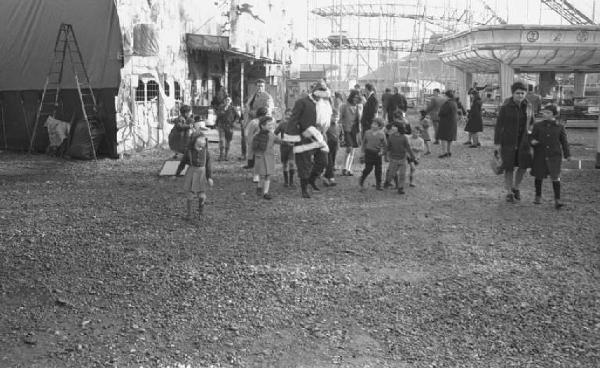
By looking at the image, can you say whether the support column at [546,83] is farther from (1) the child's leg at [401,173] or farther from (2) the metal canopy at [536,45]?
(1) the child's leg at [401,173]

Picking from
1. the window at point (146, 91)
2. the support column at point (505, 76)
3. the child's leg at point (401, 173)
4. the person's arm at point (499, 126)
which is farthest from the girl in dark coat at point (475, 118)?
the support column at point (505, 76)

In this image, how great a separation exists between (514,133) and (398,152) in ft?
6.37

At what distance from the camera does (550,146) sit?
29.7 ft

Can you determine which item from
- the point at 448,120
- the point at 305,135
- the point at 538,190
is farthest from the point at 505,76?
the point at 305,135

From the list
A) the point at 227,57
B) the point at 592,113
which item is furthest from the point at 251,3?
the point at 592,113

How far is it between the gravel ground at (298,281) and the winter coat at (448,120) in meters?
5.15

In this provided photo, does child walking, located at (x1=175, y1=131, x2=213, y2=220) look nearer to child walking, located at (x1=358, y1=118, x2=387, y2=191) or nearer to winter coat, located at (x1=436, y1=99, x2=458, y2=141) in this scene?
child walking, located at (x1=358, y1=118, x2=387, y2=191)

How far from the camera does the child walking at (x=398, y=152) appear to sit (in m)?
10.4

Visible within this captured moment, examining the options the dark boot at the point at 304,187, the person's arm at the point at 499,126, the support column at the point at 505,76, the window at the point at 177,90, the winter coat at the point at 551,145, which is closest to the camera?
the winter coat at the point at 551,145

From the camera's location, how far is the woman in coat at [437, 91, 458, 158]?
49.1 feet

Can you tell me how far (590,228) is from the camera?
26.5ft

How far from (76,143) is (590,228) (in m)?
11.5

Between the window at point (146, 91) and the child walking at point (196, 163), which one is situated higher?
the window at point (146, 91)

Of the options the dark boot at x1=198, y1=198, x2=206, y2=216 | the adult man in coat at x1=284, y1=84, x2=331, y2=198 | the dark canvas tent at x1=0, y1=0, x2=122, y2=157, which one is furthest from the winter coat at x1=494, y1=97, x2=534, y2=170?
the dark canvas tent at x1=0, y1=0, x2=122, y2=157
